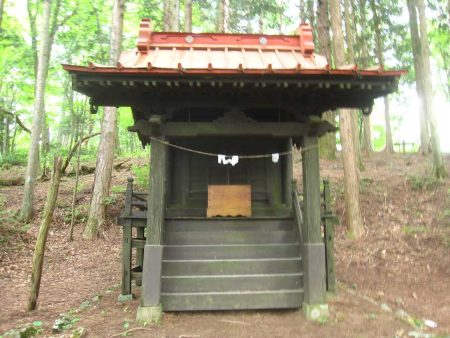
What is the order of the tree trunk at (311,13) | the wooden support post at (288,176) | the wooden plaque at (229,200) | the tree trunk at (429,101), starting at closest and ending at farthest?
the wooden plaque at (229,200), the wooden support post at (288,176), the tree trunk at (429,101), the tree trunk at (311,13)

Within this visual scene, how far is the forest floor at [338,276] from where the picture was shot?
19.3 feet

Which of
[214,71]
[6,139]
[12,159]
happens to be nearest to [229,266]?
[214,71]

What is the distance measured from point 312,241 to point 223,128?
2579 mm

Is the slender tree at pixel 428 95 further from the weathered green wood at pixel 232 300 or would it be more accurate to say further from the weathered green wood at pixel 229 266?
the weathered green wood at pixel 232 300

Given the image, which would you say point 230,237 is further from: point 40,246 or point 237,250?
point 40,246

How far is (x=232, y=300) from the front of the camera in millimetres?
6410

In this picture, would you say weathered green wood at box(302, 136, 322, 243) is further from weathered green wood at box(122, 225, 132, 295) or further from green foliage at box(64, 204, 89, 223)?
green foliage at box(64, 204, 89, 223)

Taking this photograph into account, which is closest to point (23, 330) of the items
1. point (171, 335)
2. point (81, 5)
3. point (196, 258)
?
point (171, 335)

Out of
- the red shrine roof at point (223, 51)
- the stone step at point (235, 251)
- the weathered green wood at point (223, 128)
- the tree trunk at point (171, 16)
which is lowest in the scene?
the stone step at point (235, 251)

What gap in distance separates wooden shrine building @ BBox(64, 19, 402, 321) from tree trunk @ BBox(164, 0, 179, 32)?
691 cm

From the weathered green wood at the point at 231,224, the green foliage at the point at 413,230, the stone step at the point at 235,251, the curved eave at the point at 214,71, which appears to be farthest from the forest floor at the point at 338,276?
the curved eave at the point at 214,71

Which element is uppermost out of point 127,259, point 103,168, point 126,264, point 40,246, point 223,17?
point 223,17

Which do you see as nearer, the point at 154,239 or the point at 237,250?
the point at 154,239

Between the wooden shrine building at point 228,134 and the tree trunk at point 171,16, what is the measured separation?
6.91m
